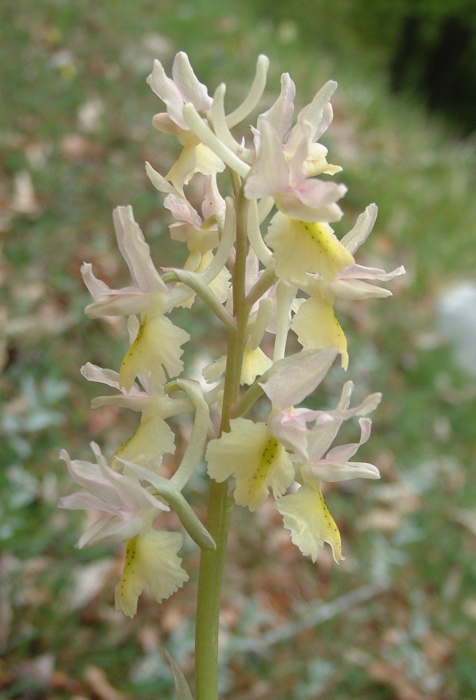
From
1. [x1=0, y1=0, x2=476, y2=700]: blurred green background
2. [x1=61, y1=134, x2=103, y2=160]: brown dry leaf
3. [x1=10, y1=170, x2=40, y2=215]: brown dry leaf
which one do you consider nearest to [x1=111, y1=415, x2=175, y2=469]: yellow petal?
[x1=0, y1=0, x2=476, y2=700]: blurred green background

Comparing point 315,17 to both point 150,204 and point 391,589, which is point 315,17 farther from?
point 391,589

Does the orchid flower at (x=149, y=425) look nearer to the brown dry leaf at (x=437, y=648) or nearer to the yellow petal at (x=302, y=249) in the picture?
the yellow petal at (x=302, y=249)

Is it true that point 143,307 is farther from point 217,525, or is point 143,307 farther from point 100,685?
Result: point 100,685

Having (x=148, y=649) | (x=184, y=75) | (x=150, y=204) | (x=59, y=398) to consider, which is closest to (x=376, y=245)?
(x=150, y=204)

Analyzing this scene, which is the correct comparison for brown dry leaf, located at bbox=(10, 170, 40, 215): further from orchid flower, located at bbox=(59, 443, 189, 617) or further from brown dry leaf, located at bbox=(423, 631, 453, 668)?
brown dry leaf, located at bbox=(423, 631, 453, 668)

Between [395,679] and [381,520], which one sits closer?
[395,679]

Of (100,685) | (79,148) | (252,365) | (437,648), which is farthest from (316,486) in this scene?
(79,148)

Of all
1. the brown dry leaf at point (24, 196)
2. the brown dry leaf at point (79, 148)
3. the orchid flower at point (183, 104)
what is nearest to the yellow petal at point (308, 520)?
the orchid flower at point (183, 104)
